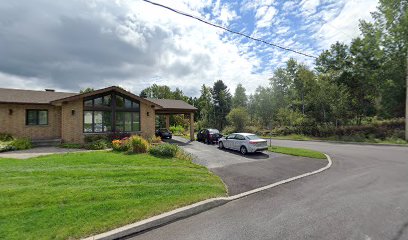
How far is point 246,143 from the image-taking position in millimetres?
14914

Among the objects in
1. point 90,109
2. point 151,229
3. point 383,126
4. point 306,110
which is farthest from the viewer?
point 306,110

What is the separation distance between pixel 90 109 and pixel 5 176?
10.8 meters

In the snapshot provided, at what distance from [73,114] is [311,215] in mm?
17937

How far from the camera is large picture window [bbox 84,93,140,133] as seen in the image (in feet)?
58.6

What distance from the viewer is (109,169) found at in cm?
881

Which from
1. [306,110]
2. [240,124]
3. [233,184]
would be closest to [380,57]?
[306,110]

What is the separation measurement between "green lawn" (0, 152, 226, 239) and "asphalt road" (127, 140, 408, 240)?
0.89 m

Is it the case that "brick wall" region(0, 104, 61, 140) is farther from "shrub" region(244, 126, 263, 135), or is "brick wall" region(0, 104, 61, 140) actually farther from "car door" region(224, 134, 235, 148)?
"shrub" region(244, 126, 263, 135)

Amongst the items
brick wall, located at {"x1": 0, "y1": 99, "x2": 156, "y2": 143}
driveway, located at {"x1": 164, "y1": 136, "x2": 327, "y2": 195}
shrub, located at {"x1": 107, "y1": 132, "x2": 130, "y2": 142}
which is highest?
brick wall, located at {"x1": 0, "y1": 99, "x2": 156, "y2": 143}

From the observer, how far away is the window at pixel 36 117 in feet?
59.6

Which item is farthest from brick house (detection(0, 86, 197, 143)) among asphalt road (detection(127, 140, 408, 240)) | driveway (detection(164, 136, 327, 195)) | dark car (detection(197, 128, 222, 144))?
asphalt road (detection(127, 140, 408, 240))

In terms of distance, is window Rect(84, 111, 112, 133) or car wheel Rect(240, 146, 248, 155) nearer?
car wheel Rect(240, 146, 248, 155)

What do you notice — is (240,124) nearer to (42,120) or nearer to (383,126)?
(383,126)

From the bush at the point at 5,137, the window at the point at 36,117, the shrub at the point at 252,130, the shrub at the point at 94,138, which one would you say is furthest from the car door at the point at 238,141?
the shrub at the point at 252,130
